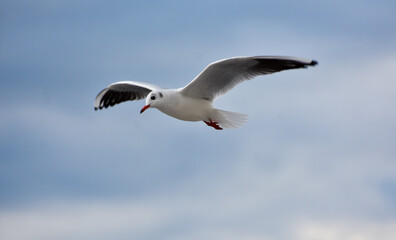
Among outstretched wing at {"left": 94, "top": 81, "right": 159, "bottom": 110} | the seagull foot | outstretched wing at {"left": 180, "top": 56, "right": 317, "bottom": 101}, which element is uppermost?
outstretched wing at {"left": 94, "top": 81, "right": 159, "bottom": 110}

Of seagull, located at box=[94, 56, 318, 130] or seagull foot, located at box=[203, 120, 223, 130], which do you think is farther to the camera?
seagull foot, located at box=[203, 120, 223, 130]

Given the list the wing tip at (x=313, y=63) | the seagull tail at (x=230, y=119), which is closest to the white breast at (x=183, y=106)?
the seagull tail at (x=230, y=119)

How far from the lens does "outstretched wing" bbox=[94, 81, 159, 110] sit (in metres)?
12.3

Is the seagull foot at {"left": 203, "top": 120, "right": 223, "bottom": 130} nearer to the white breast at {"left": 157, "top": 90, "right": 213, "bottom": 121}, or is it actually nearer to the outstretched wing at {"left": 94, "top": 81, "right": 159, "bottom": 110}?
the white breast at {"left": 157, "top": 90, "right": 213, "bottom": 121}

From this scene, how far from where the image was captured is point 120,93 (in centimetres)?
1264

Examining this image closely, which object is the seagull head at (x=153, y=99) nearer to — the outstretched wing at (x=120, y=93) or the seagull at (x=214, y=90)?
the seagull at (x=214, y=90)

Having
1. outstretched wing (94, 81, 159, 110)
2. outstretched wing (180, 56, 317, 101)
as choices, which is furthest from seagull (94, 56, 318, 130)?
outstretched wing (94, 81, 159, 110)

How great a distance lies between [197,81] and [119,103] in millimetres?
3145

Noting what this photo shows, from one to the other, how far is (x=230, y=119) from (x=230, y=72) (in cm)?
107

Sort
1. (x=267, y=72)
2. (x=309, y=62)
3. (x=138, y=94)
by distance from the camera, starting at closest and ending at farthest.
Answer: (x=309, y=62), (x=267, y=72), (x=138, y=94)

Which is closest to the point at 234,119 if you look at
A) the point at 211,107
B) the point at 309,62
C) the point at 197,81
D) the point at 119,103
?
the point at 211,107

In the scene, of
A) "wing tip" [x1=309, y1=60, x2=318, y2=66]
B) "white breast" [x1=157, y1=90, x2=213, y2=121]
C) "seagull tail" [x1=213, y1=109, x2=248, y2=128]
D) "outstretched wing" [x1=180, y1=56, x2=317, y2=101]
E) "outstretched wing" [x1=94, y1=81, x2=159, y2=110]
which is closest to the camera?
"wing tip" [x1=309, y1=60, x2=318, y2=66]

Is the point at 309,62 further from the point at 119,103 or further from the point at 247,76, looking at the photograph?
the point at 119,103

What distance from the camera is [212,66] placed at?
972 centimetres
